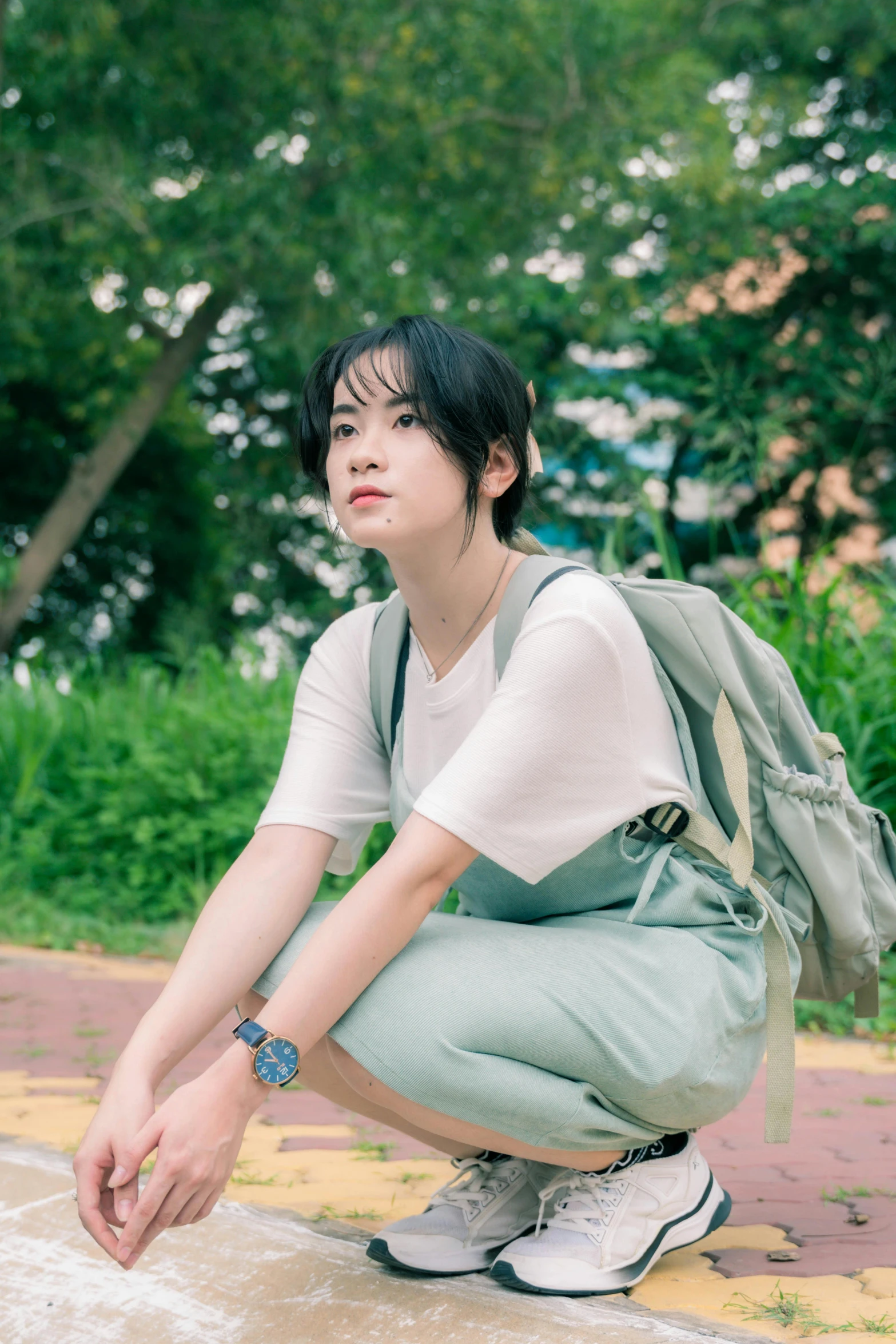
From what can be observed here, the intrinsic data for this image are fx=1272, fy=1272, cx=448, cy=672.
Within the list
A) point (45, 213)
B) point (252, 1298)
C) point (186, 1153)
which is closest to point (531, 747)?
point (186, 1153)

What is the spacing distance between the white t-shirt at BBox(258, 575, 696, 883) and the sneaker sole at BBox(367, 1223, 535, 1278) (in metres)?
0.54

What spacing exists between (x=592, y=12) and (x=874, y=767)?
6.74m

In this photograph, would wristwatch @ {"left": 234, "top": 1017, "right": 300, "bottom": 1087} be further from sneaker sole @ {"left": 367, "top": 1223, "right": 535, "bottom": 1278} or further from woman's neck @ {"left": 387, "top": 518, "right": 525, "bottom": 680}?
woman's neck @ {"left": 387, "top": 518, "right": 525, "bottom": 680}

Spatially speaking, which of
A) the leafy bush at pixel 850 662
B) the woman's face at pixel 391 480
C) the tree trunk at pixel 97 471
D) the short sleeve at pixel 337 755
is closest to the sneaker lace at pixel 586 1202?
the short sleeve at pixel 337 755

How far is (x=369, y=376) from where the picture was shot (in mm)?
1716

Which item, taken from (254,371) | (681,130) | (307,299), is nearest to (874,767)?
(307,299)

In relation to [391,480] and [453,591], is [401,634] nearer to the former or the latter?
[453,591]

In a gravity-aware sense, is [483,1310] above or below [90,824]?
above

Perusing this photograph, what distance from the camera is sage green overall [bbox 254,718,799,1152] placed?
58.7 inches

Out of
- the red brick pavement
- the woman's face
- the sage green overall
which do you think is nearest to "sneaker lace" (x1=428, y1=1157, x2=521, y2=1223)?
the sage green overall

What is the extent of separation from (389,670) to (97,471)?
7910 millimetres

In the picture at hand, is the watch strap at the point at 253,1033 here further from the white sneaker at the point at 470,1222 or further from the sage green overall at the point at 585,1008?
the white sneaker at the point at 470,1222

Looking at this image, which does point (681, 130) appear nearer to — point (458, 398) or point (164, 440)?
point (164, 440)

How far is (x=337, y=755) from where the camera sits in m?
1.82
